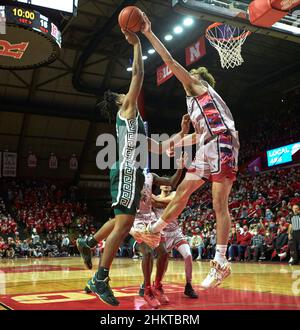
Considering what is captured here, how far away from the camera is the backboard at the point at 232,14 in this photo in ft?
26.1

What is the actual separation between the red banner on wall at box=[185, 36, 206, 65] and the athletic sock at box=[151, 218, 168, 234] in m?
11.6

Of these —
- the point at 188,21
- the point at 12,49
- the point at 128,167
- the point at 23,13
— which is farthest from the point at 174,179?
the point at 188,21

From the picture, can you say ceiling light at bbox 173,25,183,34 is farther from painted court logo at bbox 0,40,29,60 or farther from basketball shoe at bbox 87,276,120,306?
basketball shoe at bbox 87,276,120,306

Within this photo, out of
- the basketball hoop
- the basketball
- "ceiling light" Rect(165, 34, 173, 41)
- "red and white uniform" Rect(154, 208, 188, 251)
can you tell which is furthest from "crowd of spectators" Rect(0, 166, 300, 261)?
the basketball

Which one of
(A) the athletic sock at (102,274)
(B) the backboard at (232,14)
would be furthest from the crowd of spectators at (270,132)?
(A) the athletic sock at (102,274)

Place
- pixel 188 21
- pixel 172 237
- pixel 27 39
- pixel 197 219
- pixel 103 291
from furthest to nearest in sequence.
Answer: pixel 197 219
pixel 188 21
pixel 27 39
pixel 172 237
pixel 103 291

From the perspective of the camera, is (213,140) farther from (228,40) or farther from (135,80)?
(228,40)

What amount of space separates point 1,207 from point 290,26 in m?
17.8

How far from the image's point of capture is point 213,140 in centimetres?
356

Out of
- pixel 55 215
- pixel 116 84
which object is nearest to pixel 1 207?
pixel 55 215

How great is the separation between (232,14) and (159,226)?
5949 mm

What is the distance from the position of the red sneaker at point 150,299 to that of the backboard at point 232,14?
18.1 feet

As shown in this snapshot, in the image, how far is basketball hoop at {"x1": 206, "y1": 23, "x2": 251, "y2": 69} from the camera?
9.75m

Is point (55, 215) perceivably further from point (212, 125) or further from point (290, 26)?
point (212, 125)
